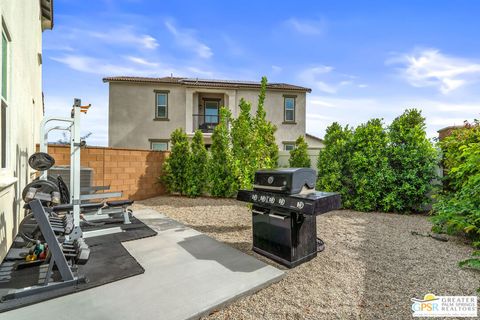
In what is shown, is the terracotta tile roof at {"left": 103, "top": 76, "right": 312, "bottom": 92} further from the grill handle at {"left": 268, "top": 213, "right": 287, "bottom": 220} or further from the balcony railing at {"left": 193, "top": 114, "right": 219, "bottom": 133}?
the grill handle at {"left": 268, "top": 213, "right": 287, "bottom": 220}

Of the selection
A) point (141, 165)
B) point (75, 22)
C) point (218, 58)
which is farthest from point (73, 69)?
point (218, 58)

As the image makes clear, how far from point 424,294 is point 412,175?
4483mm

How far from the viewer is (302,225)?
3.05m

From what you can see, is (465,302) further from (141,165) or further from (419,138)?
A: (141,165)

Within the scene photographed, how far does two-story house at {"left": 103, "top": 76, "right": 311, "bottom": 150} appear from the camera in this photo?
12.8 meters

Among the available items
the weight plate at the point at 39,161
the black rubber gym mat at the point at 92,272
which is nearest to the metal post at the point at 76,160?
the black rubber gym mat at the point at 92,272

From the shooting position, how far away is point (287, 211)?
2.93 metres

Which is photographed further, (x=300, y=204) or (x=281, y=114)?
(x=281, y=114)

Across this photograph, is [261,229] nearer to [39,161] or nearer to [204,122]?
[39,161]

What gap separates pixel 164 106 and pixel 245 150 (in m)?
9.69

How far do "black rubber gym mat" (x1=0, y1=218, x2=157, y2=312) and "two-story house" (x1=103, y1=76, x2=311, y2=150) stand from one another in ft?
33.3

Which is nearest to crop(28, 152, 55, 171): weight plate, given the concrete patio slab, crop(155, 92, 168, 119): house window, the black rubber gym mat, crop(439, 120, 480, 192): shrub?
the black rubber gym mat

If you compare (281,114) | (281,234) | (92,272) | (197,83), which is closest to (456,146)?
(281,234)

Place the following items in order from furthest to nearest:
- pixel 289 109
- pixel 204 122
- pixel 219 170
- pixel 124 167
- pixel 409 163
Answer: pixel 204 122
pixel 289 109
pixel 219 170
pixel 124 167
pixel 409 163
